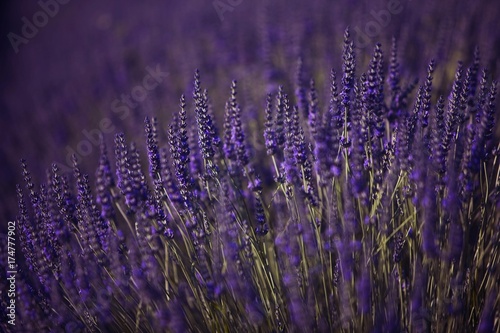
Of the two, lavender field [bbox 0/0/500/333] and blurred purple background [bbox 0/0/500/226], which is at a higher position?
blurred purple background [bbox 0/0/500/226]

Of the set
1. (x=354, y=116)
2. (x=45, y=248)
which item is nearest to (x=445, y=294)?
(x=354, y=116)

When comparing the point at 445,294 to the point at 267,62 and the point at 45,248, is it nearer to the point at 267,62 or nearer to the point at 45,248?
the point at 45,248

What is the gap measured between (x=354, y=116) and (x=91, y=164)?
119 inches

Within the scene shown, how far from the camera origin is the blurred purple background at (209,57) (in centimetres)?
410

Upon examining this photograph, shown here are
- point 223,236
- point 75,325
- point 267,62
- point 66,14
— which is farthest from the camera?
point 66,14

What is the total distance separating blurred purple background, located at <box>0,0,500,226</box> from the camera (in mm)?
4102

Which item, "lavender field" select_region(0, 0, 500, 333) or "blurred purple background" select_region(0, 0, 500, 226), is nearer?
"lavender field" select_region(0, 0, 500, 333)

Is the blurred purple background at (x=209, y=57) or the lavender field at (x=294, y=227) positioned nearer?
the lavender field at (x=294, y=227)

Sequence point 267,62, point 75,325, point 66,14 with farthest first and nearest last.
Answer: point 66,14 < point 267,62 < point 75,325

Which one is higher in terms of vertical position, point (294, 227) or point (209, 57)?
point (209, 57)

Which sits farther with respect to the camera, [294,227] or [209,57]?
[209,57]

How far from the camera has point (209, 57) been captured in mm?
5637

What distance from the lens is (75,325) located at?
1810 millimetres

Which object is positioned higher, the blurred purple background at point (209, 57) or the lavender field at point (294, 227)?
the blurred purple background at point (209, 57)
